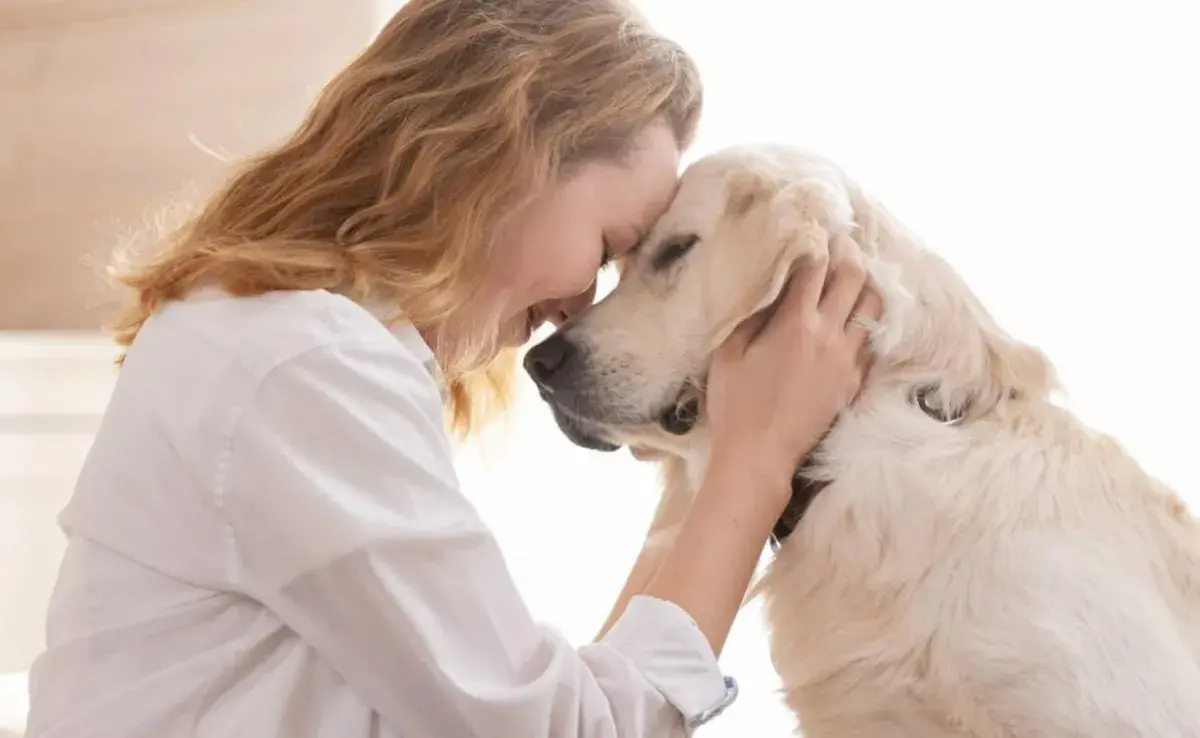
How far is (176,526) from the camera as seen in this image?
76 cm

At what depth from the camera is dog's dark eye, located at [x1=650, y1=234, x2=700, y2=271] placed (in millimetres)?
1088

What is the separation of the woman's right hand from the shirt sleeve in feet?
0.91

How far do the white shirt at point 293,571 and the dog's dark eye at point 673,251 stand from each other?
0.34 meters

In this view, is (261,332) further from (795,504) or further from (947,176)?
(947,176)

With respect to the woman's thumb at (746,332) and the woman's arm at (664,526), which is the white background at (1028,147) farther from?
the woman's thumb at (746,332)

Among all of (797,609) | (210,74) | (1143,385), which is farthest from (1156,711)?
(210,74)

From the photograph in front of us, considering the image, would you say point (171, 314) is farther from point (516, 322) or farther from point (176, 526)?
point (516, 322)

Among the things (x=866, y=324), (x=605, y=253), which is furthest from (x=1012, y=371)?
(x=605, y=253)

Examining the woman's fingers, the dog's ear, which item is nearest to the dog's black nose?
the woman's fingers

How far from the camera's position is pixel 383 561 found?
714mm

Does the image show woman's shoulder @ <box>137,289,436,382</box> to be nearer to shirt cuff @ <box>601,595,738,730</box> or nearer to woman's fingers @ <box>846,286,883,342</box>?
shirt cuff @ <box>601,595,738,730</box>

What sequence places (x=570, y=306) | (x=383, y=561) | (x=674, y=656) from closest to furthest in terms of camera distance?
1. (x=383, y=561)
2. (x=674, y=656)
3. (x=570, y=306)

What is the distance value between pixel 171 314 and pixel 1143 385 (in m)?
1.10

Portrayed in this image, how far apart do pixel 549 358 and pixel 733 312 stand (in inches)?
7.5
